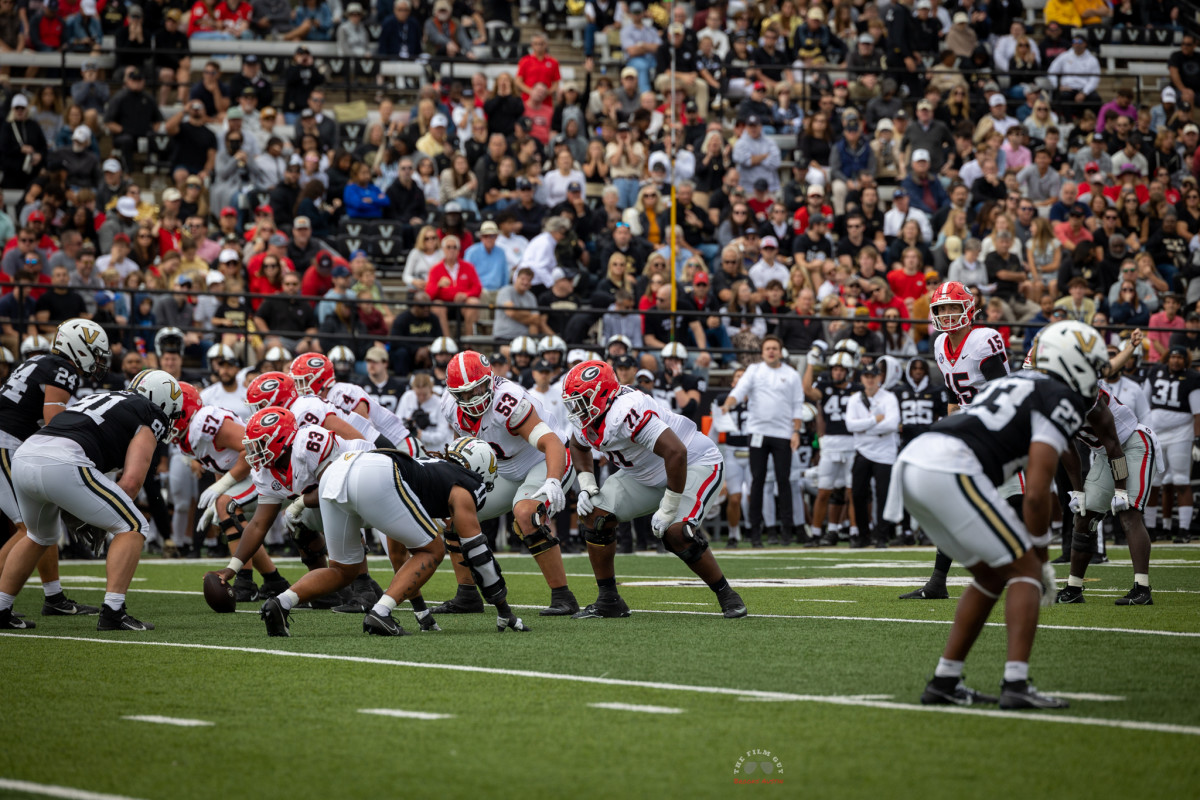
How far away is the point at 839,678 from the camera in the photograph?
6301mm

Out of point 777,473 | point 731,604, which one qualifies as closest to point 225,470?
point 731,604

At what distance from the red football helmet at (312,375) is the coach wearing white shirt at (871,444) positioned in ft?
23.1

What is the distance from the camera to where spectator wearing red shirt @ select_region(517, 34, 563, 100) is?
20.9m

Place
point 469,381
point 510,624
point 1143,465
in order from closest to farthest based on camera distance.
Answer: point 510,624, point 469,381, point 1143,465

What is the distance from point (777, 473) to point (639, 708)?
10.8 metres

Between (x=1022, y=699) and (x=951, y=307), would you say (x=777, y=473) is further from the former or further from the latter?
(x=1022, y=699)

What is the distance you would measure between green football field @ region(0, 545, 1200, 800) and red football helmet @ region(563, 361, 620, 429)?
132cm

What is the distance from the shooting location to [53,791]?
4.41 m

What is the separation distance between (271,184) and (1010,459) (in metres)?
15.1

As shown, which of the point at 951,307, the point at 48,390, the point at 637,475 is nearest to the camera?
the point at 637,475

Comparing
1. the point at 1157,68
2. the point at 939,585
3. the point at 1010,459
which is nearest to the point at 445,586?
the point at 939,585

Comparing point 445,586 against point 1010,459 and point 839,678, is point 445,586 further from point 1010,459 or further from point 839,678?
point 1010,459

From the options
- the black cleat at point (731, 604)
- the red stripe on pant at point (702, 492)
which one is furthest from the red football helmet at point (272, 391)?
the black cleat at point (731, 604)

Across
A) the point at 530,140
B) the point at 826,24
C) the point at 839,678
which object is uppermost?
the point at 826,24
